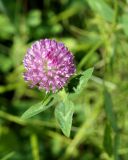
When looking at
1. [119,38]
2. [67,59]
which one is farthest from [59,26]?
[67,59]

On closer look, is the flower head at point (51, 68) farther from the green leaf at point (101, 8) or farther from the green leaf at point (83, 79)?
the green leaf at point (101, 8)

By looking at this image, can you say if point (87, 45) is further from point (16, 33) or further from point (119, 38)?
point (16, 33)

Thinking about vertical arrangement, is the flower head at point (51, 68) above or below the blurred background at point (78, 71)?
above

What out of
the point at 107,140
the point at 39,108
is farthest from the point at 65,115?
the point at 107,140

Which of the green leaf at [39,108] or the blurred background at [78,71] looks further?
the blurred background at [78,71]

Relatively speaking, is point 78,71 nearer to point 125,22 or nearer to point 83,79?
point 125,22

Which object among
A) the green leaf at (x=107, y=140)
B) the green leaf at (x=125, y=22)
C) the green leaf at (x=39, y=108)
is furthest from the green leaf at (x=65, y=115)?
the green leaf at (x=125, y=22)

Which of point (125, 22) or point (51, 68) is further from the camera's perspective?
point (125, 22)
